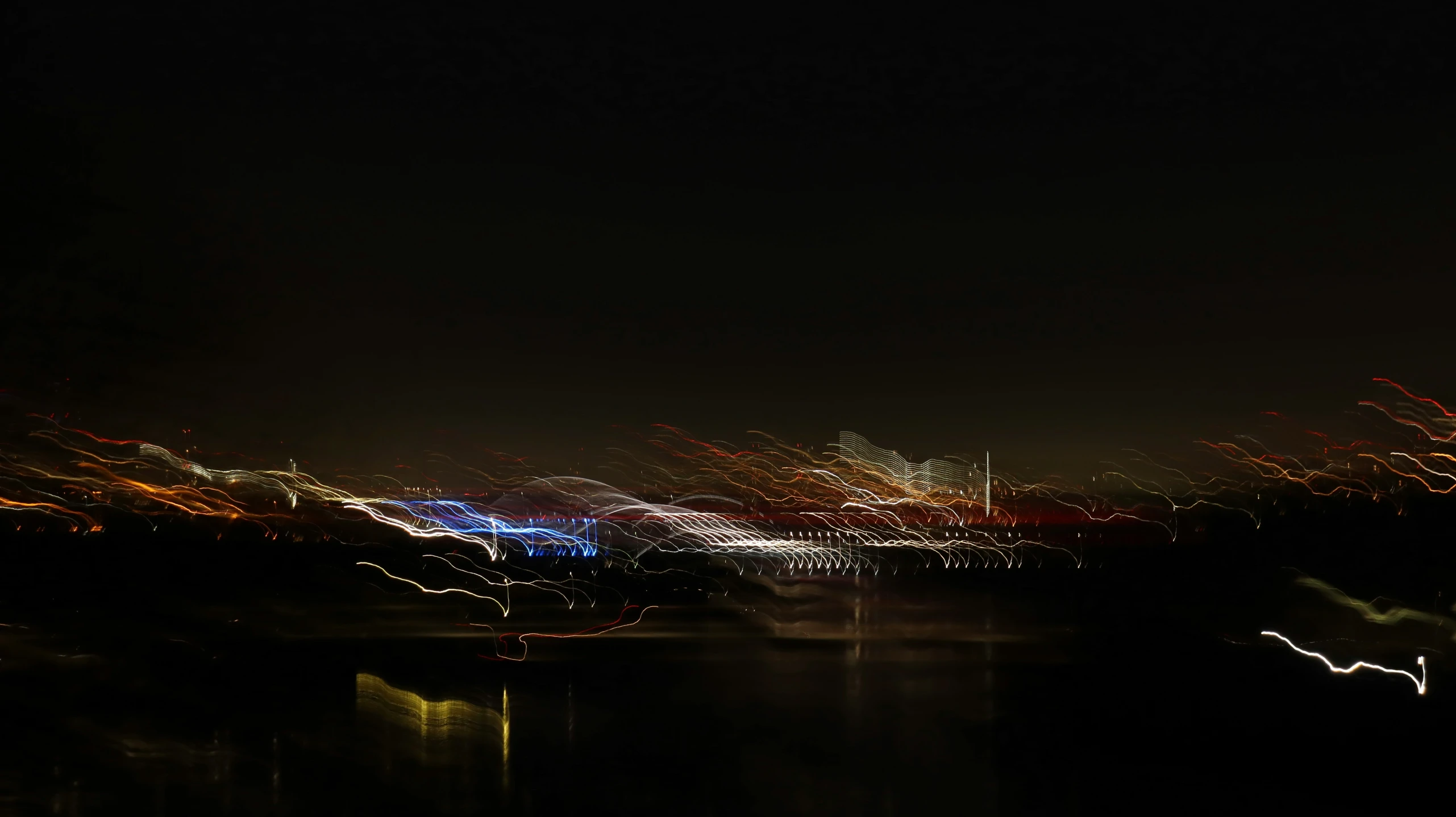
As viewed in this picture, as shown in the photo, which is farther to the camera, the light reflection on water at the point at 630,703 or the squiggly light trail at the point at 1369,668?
the squiggly light trail at the point at 1369,668

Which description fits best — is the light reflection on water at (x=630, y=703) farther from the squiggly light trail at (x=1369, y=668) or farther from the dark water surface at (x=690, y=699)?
the squiggly light trail at (x=1369, y=668)

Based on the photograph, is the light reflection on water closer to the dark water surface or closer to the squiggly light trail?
the dark water surface

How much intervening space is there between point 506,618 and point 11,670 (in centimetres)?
443

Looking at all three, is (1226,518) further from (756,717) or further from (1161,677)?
(756,717)

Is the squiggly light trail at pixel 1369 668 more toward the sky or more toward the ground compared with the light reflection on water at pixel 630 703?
more toward the sky

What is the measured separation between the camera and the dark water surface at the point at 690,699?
5.39 meters

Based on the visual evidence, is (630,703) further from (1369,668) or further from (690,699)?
(1369,668)

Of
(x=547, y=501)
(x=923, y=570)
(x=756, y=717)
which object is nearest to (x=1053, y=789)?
(x=756, y=717)

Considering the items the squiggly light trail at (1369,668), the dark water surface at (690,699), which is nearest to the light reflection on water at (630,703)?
the dark water surface at (690,699)

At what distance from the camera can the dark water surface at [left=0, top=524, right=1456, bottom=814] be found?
5395 millimetres

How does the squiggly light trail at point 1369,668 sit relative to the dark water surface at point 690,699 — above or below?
above

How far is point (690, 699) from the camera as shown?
7531mm

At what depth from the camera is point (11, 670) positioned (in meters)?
8.41

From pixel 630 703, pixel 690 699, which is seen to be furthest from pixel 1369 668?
pixel 630 703
